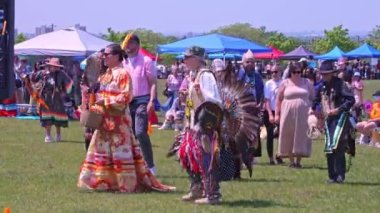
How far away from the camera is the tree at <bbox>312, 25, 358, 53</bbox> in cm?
9050

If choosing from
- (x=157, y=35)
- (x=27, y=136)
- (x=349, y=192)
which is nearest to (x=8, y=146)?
(x=27, y=136)

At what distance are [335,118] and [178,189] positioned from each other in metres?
2.25

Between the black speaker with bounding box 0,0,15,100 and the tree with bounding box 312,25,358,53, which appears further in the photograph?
the tree with bounding box 312,25,358,53

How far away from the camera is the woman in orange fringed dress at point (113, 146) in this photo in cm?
1033

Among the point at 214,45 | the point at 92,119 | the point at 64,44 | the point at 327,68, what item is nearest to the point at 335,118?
the point at 327,68

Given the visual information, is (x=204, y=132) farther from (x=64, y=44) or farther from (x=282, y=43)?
(x=282, y=43)

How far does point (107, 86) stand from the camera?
1036cm

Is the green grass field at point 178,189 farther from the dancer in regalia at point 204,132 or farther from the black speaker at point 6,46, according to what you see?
the black speaker at point 6,46

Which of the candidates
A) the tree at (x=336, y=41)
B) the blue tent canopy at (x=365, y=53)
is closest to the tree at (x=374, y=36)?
the tree at (x=336, y=41)

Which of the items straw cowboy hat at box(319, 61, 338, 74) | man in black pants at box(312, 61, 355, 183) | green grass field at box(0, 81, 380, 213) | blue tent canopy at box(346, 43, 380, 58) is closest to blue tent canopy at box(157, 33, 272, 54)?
green grass field at box(0, 81, 380, 213)

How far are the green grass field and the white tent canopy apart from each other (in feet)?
44.3

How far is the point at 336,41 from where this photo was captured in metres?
91.1

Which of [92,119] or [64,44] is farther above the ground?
[92,119]

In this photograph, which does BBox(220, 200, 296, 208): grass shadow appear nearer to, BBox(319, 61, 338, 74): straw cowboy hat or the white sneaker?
BBox(319, 61, 338, 74): straw cowboy hat
